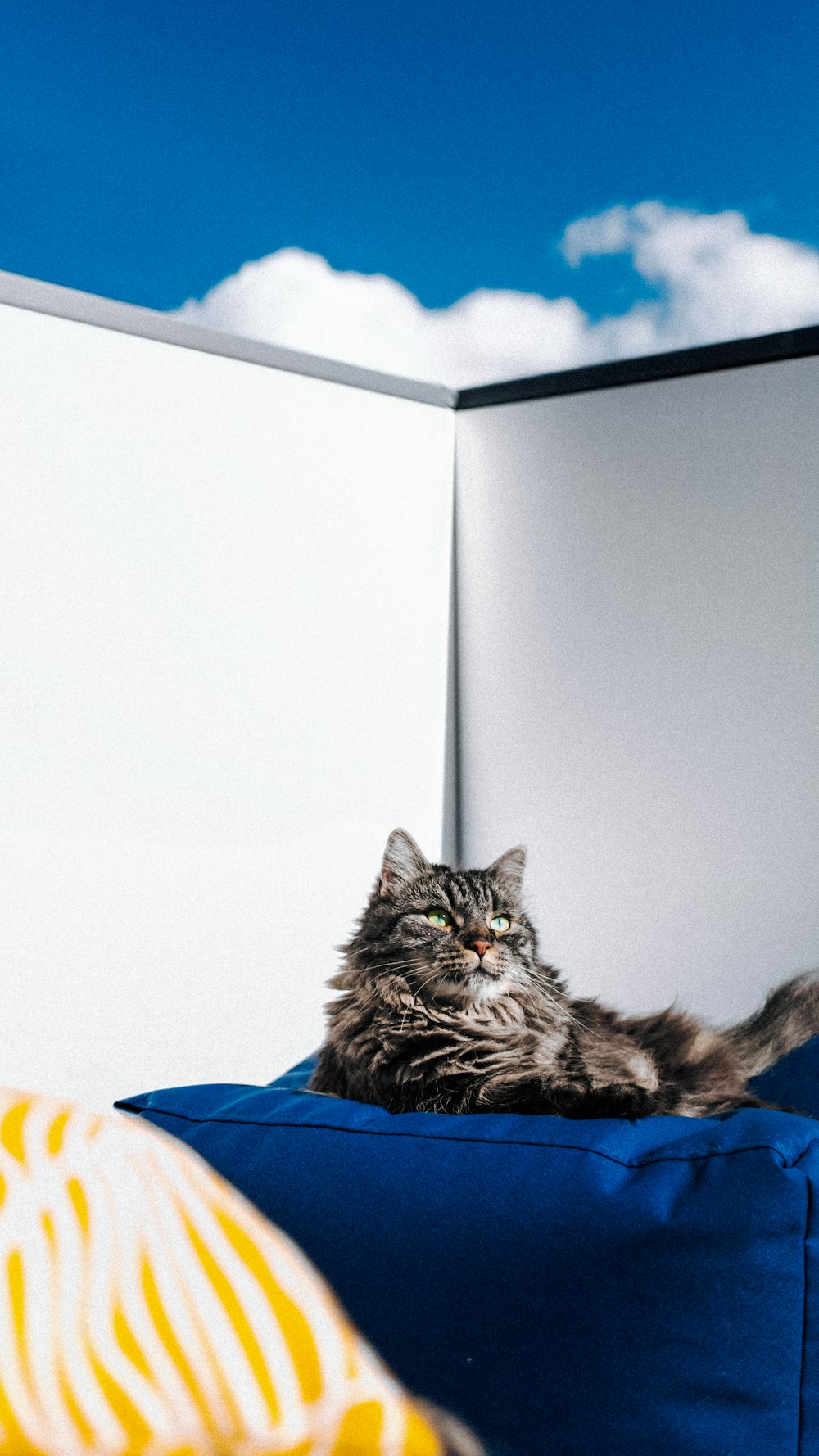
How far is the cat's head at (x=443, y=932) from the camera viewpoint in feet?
3.99

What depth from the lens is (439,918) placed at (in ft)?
4.17

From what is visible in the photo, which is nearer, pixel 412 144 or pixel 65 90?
pixel 65 90

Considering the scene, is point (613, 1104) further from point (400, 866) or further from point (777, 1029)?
point (777, 1029)

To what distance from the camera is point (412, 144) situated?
9.87 ft

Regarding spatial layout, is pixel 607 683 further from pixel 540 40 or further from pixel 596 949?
pixel 540 40

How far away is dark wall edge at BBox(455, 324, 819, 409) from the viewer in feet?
6.41

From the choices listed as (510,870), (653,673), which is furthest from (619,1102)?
(653,673)

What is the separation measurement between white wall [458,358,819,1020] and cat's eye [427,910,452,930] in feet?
2.99

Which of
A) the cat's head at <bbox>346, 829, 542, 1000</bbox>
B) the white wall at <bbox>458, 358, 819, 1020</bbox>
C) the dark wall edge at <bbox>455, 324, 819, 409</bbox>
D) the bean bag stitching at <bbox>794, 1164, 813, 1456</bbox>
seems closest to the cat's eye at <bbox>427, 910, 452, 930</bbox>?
the cat's head at <bbox>346, 829, 542, 1000</bbox>

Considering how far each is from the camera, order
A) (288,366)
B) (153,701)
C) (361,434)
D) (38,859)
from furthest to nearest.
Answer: (361,434)
(288,366)
(153,701)
(38,859)

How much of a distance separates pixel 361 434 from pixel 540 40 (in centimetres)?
139

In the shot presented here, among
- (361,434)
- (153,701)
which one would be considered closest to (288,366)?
(361,434)

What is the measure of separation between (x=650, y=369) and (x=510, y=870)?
1.10 meters

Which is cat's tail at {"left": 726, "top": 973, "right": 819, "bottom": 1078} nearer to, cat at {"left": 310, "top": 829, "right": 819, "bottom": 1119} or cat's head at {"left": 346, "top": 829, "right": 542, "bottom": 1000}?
cat at {"left": 310, "top": 829, "right": 819, "bottom": 1119}
